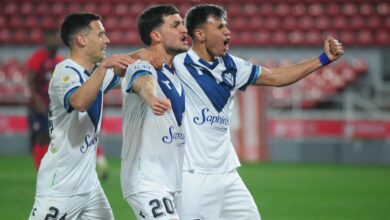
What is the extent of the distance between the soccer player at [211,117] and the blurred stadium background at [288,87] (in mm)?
5322

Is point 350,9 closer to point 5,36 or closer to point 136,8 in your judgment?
point 136,8

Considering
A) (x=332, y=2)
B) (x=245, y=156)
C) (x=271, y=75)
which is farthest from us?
(x=332, y=2)

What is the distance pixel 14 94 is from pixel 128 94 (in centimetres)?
1615

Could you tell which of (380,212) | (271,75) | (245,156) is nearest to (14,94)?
(245,156)

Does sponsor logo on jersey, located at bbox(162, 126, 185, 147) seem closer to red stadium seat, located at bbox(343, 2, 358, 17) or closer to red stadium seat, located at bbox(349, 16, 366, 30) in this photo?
red stadium seat, located at bbox(349, 16, 366, 30)

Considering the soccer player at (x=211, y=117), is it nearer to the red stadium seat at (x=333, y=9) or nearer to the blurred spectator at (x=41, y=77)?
the blurred spectator at (x=41, y=77)

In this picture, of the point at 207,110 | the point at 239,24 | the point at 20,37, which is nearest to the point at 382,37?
the point at 239,24

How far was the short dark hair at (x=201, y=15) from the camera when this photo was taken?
21.3 ft

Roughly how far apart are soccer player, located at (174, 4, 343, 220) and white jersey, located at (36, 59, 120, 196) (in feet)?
2.44

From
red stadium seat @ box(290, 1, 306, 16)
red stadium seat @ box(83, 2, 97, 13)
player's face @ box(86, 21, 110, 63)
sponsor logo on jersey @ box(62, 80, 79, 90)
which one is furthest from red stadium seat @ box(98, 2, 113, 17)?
sponsor logo on jersey @ box(62, 80, 79, 90)

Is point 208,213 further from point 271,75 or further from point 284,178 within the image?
point 284,178

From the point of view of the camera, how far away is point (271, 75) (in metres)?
6.71

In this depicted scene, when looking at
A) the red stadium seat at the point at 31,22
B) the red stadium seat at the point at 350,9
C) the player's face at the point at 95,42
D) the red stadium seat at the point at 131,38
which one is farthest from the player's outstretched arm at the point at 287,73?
the red stadium seat at the point at 31,22

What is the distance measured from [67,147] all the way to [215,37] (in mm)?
1447
